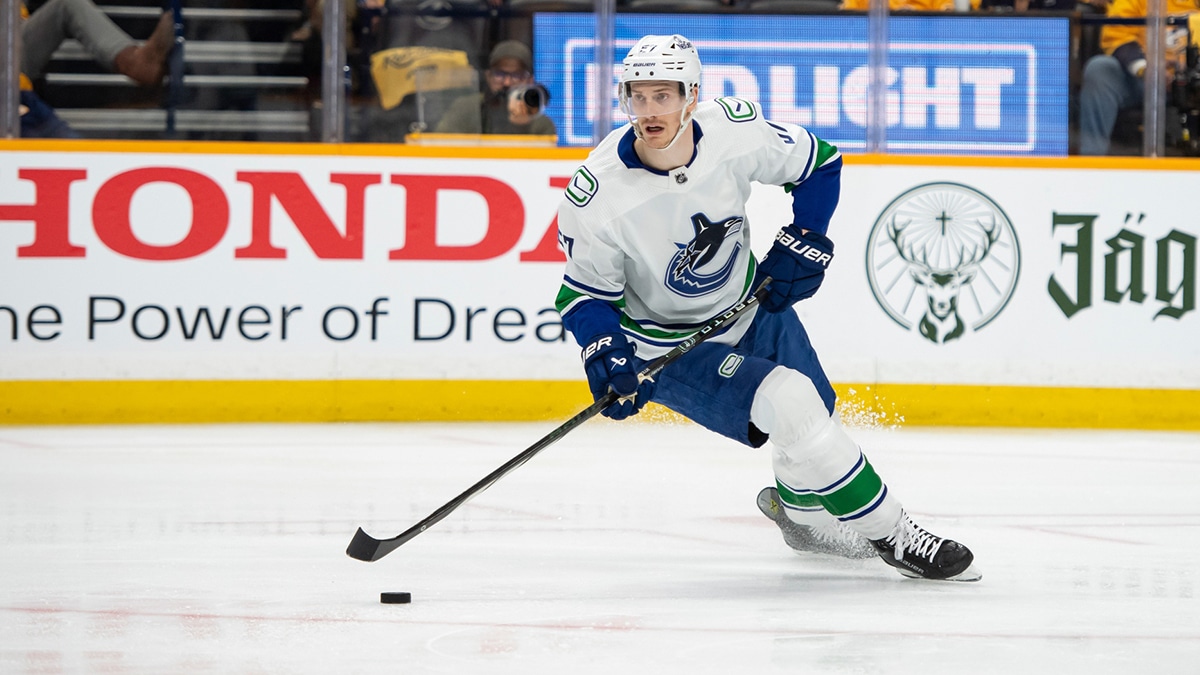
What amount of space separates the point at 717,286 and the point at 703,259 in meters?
0.10

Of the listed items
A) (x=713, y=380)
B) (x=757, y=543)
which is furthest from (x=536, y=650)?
(x=757, y=543)

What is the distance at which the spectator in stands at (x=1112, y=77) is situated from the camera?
19.6 ft

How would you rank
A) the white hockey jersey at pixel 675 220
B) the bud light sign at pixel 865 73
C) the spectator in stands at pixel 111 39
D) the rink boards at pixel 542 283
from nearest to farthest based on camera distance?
the white hockey jersey at pixel 675 220
the rink boards at pixel 542 283
the spectator in stands at pixel 111 39
the bud light sign at pixel 865 73

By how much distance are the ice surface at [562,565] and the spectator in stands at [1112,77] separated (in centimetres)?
136

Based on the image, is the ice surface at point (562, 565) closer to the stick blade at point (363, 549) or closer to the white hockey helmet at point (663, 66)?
the stick blade at point (363, 549)

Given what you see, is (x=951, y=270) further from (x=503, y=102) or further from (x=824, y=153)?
(x=824, y=153)

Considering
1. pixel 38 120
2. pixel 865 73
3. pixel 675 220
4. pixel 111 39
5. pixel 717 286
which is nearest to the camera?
pixel 675 220

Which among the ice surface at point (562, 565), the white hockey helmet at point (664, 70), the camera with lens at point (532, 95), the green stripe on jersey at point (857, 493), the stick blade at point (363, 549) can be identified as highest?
the camera with lens at point (532, 95)

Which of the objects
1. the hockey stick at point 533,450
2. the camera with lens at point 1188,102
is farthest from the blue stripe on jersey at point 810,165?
the camera with lens at point 1188,102

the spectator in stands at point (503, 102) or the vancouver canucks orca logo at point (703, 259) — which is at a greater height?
the spectator in stands at point (503, 102)

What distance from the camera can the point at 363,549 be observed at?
2943 mm

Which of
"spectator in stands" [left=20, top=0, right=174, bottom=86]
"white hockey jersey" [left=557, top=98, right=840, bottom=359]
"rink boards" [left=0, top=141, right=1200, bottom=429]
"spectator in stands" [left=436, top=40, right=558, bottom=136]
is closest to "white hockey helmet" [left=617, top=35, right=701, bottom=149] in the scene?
"white hockey jersey" [left=557, top=98, right=840, bottom=359]

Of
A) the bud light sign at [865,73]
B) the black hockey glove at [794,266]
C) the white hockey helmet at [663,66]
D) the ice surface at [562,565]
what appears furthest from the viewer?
the bud light sign at [865,73]

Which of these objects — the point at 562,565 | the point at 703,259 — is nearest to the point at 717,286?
the point at 703,259
